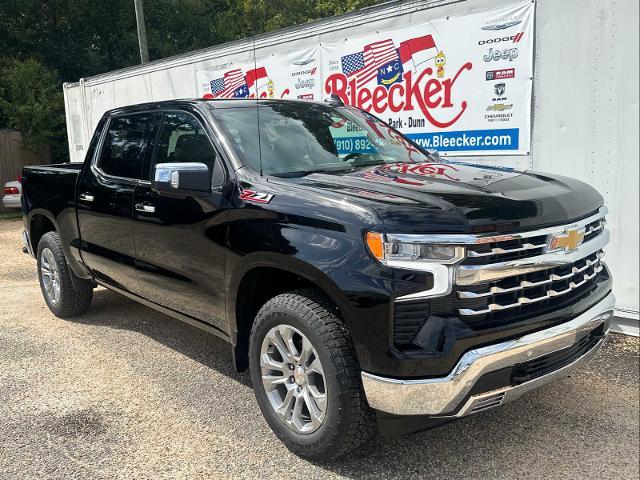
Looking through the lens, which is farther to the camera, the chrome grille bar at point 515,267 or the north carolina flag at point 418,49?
the north carolina flag at point 418,49

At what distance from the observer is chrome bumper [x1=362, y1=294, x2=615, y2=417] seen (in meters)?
2.50

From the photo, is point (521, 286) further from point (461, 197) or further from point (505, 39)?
point (505, 39)

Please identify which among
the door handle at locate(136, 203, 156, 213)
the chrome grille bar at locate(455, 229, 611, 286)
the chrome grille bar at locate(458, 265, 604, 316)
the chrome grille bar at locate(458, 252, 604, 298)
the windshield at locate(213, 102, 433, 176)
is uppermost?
the windshield at locate(213, 102, 433, 176)

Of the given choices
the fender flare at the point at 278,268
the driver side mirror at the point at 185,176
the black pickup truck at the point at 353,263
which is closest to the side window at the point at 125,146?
the black pickup truck at the point at 353,263

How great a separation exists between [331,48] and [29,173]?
3.55 metres

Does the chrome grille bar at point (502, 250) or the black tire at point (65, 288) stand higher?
the chrome grille bar at point (502, 250)

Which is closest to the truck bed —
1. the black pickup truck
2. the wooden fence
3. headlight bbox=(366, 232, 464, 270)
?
the black pickup truck

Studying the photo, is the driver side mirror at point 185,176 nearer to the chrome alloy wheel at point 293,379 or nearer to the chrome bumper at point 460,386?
the chrome alloy wheel at point 293,379

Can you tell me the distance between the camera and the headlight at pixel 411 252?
2520 millimetres

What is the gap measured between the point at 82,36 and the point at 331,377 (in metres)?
23.2

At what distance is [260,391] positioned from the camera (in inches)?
127

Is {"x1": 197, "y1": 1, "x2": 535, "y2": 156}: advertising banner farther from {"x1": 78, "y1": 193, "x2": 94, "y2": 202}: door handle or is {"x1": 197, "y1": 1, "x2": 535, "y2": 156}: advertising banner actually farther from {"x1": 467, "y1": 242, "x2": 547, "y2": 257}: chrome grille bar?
{"x1": 467, "y1": 242, "x2": 547, "y2": 257}: chrome grille bar

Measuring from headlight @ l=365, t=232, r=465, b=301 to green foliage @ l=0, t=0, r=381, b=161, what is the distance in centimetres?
1605

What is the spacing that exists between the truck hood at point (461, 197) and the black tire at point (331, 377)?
561 millimetres
